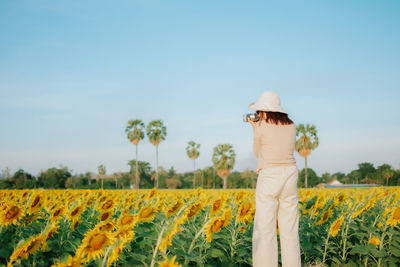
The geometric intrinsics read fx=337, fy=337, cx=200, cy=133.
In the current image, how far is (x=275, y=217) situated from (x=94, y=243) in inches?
75.9

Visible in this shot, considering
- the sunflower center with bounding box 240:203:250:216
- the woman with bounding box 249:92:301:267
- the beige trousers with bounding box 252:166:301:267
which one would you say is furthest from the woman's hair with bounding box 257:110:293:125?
the sunflower center with bounding box 240:203:250:216

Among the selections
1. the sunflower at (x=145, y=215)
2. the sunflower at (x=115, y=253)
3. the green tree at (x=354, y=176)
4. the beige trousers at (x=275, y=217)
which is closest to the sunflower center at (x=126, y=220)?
the sunflower at (x=145, y=215)

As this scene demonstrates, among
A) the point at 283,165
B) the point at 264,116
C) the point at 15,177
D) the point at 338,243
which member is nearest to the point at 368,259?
A: the point at 338,243

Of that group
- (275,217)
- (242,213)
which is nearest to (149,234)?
(242,213)

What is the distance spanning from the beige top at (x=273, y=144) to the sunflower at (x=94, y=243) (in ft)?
6.06

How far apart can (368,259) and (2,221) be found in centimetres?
457

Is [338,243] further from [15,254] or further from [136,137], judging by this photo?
[136,137]

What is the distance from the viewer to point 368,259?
4727 millimetres

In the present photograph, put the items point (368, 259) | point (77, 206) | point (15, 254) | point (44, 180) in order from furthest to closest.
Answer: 1. point (44, 180)
2. point (368, 259)
3. point (77, 206)
4. point (15, 254)

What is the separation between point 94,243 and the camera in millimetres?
2154

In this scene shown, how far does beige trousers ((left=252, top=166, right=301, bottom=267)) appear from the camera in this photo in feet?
11.0

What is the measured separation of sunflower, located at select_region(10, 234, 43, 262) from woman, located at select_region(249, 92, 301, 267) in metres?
2.05

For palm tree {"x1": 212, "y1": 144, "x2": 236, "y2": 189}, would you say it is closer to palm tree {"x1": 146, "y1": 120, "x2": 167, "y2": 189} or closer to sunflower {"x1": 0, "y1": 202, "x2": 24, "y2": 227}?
palm tree {"x1": 146, "y1": 120, "x2": 167, "y2": 189}

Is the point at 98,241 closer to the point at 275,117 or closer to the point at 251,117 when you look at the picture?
the point at 251,117
